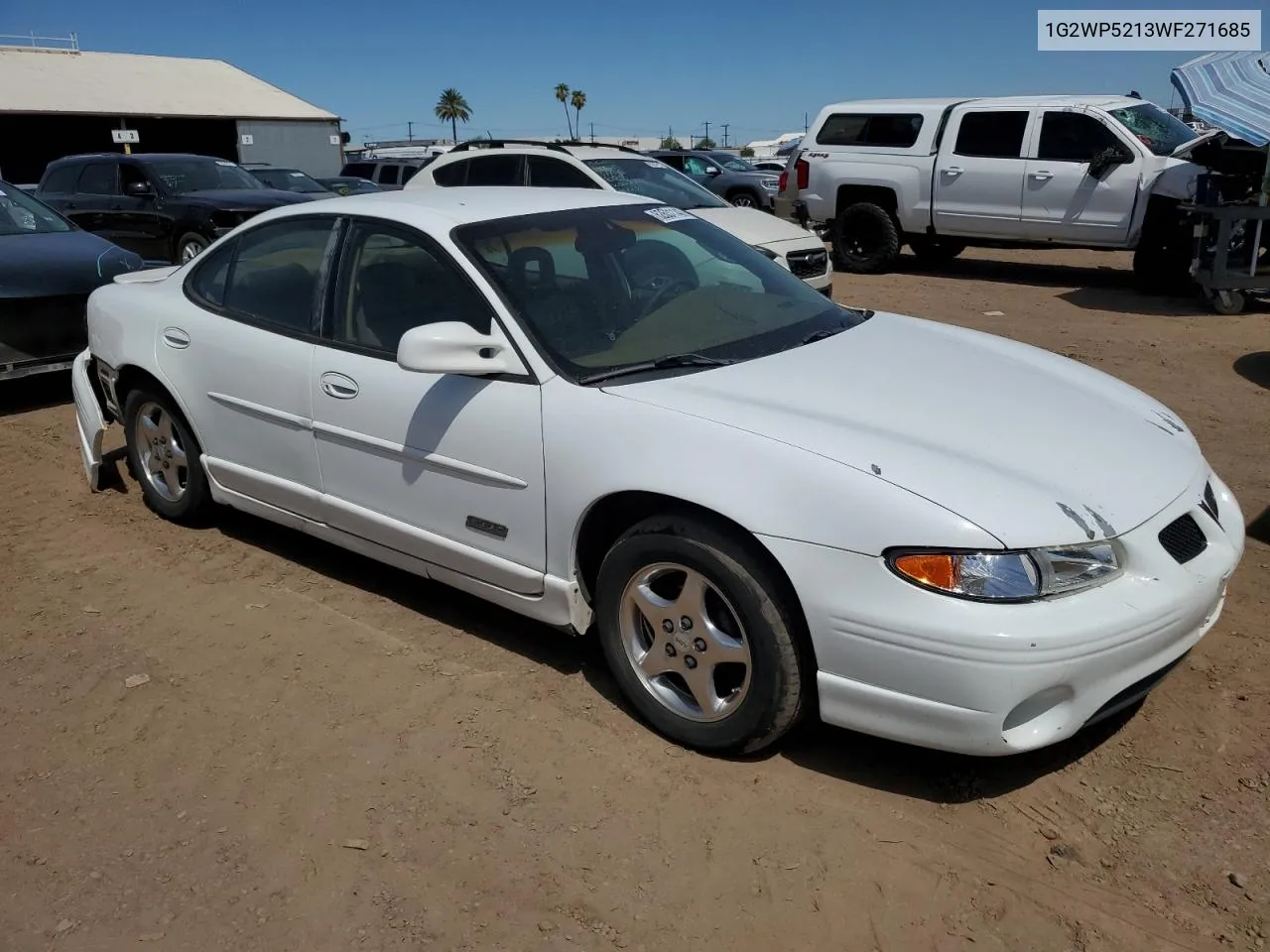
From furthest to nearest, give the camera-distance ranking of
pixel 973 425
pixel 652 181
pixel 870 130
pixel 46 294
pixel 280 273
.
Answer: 1. pixel 870 130
2. pixel 652 181
3. pixel 46 294
4. pixel 280 273
5. pixel 973 425

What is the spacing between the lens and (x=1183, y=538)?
2.96m

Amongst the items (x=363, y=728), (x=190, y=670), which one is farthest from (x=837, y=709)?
(x=190, y=670)

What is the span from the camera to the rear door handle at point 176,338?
454 centimetres

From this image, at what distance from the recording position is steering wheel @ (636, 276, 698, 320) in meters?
3.76

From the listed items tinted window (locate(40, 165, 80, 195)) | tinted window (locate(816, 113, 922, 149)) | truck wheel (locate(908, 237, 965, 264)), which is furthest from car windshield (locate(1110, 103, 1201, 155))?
tinted window (locate(40, 165, 80, 195))

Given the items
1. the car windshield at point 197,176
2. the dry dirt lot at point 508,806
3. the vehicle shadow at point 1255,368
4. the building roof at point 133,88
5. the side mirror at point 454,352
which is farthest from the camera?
the building roof at point 133,88

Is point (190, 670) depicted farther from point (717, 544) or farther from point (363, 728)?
point (717, 544)

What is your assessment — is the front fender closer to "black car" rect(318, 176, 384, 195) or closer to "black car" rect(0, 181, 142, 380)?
"black car" rect(0, 181, 142, 380)

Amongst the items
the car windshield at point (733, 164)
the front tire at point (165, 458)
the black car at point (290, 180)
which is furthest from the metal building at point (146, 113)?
→ the front tire at point (165, 458)

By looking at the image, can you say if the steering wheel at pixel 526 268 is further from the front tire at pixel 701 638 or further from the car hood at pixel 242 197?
the car hood at pixel 242 197

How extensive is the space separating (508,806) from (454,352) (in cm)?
136

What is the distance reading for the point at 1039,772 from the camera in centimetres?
305

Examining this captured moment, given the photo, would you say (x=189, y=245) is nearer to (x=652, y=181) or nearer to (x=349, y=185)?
(x=652, y=181)

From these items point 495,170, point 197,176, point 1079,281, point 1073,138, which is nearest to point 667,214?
point 495,170
